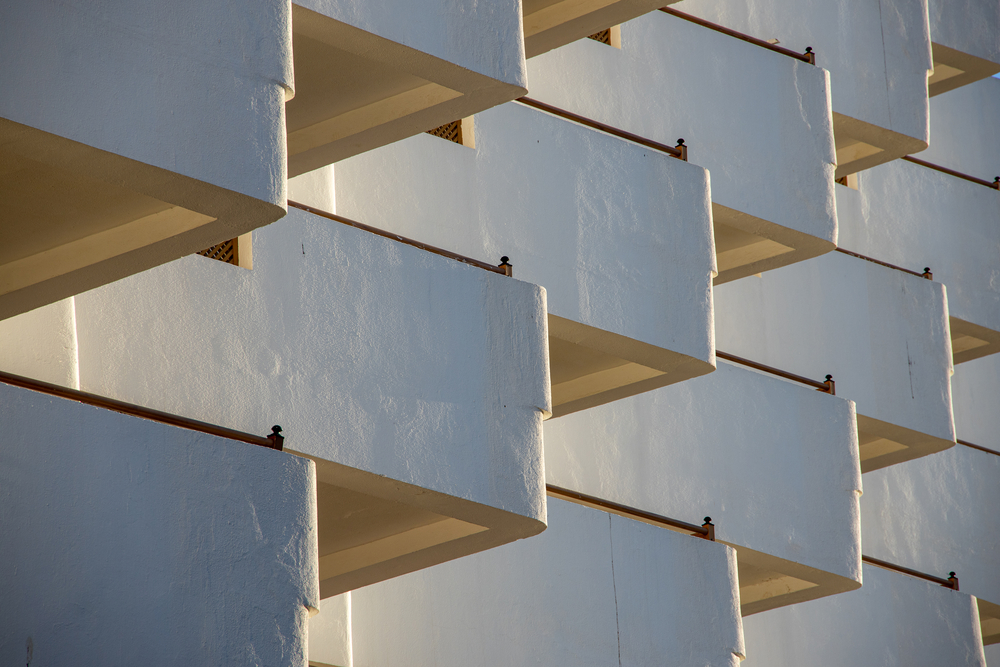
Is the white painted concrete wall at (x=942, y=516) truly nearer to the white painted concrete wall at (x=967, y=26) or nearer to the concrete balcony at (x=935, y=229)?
the concrete balcony at (x=935, y=229)

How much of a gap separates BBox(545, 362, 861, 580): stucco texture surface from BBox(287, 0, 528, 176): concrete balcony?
4.26m

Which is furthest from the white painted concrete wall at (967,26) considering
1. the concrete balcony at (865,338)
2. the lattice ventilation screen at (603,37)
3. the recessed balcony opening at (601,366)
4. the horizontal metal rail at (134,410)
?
the horizontal metal rail at (134,410)

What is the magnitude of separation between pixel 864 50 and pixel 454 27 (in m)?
7.11

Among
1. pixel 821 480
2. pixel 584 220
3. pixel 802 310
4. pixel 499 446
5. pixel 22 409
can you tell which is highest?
pixel 802 310

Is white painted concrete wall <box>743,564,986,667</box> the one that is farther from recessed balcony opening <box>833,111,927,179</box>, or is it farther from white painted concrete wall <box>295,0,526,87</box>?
white painted concrete wall <box>295,0,526,87</box>

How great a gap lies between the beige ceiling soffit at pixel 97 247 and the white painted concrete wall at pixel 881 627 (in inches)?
358

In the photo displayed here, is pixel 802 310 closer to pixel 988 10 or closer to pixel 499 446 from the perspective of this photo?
pixel 988 10

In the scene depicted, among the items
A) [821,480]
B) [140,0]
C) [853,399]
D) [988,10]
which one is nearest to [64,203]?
[140,0]

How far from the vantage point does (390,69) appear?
9.57m

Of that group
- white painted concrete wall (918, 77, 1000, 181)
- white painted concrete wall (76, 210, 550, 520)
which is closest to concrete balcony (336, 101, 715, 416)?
white painted concrete wall (76, 210, 550, 520)

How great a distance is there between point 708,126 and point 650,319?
2283mm

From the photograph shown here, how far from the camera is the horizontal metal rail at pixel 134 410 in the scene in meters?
7.75

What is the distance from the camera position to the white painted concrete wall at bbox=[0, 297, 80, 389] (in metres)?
8.73

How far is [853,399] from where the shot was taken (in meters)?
16.0
